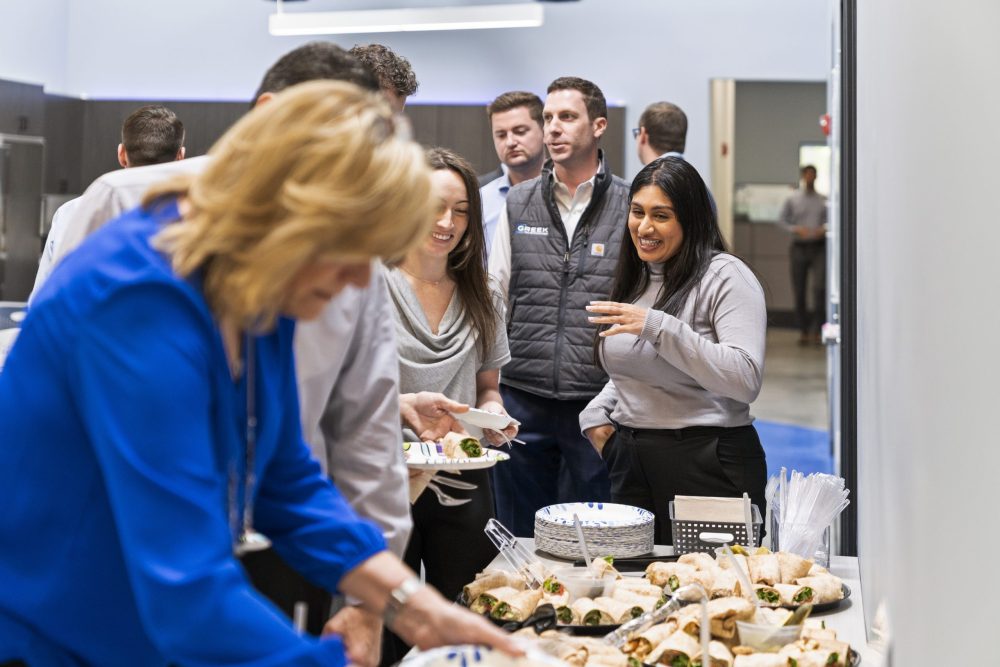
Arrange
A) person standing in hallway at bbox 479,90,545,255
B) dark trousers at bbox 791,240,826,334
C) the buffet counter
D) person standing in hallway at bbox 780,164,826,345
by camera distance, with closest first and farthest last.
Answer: the buffet counter < person standing in hallway at bbox 479,90,545,255 < person standing in hallway at bbox 780,164,826,345 < dark trousers at bbox 791,240,826,334

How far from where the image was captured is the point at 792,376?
1171cm

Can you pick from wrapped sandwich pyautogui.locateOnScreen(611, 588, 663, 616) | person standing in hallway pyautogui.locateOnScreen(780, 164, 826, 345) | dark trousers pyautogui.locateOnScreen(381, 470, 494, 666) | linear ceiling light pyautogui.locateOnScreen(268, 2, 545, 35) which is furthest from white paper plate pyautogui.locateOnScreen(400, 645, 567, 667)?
person standing in hallway pyautogui.locateOnScreen(780, 164, 826, 345)

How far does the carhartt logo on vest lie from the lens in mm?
3775

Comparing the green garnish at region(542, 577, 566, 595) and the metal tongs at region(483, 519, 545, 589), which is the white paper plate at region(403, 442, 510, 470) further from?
the green garnish at region(542, 577, 566, 595)

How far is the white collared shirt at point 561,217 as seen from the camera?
379cm

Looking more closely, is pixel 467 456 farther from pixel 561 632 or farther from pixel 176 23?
pixel 176 23

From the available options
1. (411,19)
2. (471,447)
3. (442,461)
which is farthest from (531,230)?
(411,19)

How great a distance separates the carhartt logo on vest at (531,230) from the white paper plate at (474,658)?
253cm

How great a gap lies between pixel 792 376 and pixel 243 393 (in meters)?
11.0

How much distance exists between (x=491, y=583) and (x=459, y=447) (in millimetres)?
359

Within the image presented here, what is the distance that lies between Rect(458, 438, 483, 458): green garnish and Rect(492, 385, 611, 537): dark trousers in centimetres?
121

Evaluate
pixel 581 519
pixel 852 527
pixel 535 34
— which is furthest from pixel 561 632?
pixel 535 34

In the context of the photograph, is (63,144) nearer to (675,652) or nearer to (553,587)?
(553,587)

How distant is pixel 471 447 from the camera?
7.97 feet
